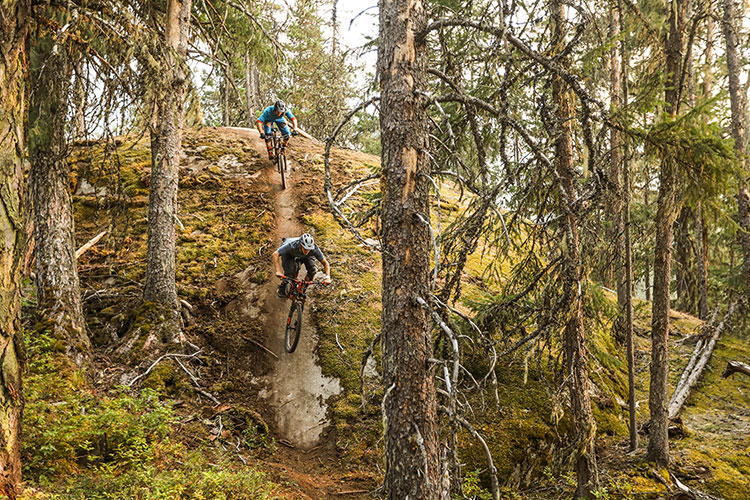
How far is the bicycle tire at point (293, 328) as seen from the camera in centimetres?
809

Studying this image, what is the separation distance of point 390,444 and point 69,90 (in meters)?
6.11

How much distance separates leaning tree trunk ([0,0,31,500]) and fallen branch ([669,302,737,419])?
32.1ft

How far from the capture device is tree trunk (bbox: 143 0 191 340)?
24.8 ft

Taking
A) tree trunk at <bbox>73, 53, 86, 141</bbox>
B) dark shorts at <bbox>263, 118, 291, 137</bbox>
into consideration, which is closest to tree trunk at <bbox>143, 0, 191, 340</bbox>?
tree trunk at <bbox>73, 53, 86, 141</bbox>

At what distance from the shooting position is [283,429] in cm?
692

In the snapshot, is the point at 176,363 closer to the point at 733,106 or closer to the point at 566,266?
the point at 566,266

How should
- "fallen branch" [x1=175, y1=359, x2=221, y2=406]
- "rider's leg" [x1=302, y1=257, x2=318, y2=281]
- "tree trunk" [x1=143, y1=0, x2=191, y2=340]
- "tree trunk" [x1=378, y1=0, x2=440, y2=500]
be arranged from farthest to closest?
"rider's leg" [x1=302, y1=257, x2=318, y2=281], "tree trunk" [x1=143, y1=0, x2=191, y2=340], "fallen branch" [x1=175, y1=359, x2=221, y2=406], "tree trunk" [x1=378, y1=0, x2=440, y2=500]

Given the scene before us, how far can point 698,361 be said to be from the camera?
10484 mm

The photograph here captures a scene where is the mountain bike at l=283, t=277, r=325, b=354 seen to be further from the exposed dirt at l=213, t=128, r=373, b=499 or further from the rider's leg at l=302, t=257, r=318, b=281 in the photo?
the rider's leg at l=302, t=257, r=318, b=281

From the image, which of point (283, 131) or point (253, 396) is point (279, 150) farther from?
point (253, 396)

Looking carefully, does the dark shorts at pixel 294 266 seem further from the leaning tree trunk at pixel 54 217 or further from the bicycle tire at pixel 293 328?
the leaning tree trunk at pixel 54 217

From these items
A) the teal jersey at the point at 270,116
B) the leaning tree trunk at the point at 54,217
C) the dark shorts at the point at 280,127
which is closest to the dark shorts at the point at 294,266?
the leaning tree trunk at the point at 54,217

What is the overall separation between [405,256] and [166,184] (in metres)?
5.52

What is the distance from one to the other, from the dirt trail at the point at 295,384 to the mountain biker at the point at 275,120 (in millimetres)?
4436
